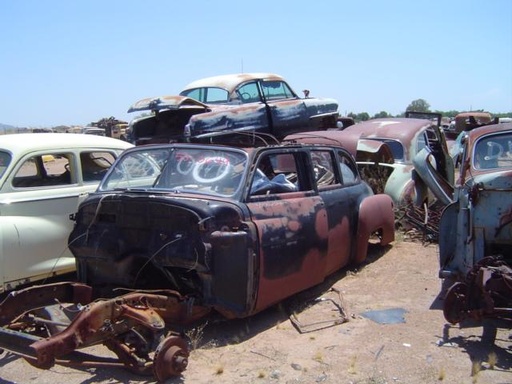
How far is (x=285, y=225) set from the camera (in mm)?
5199

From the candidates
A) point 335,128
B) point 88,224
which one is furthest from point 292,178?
point 335,128

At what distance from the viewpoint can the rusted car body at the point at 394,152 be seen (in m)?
9.47

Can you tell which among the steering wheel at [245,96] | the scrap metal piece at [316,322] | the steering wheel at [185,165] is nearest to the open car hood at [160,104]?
the steering wheel at [245,96]

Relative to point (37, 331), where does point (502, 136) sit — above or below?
above

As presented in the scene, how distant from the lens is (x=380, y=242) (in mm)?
7816

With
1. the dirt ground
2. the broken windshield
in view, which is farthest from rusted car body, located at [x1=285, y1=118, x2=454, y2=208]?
the broken windshield

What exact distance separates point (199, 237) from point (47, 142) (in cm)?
274

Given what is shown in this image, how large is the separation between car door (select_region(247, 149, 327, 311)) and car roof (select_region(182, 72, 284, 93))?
227 inches

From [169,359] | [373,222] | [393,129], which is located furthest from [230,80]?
[169,359]

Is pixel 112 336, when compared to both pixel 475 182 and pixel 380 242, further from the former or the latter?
pixel 380 242

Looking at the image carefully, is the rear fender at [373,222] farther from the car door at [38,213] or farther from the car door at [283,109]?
the car door at [283,109]

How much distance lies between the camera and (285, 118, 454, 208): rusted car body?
31.1ft

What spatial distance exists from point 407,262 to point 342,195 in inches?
72.3

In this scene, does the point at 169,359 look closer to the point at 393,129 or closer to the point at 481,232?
the point at 481,232
